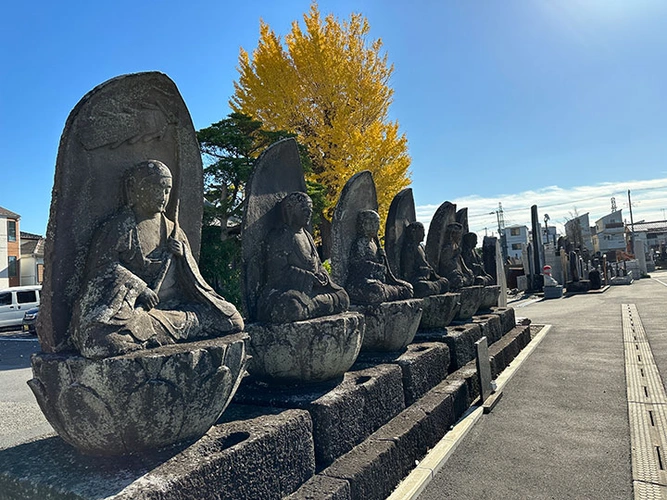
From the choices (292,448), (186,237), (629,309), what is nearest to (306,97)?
(629,309)

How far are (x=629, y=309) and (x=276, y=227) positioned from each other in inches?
543

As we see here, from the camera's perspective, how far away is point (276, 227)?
3574 millimetres

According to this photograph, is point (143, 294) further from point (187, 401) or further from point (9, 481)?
point (9, 481)

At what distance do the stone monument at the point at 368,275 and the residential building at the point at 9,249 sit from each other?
26163mm

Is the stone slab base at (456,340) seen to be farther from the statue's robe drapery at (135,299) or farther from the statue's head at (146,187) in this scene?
the statue's head at (146,187)

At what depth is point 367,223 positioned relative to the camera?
460 cm

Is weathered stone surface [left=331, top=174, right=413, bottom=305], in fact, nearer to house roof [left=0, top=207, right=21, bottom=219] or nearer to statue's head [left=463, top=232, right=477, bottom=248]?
statue's head [left=463, top=232, right=477, bottom=248]

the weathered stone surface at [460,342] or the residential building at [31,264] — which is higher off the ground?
the residential building at [31,264]

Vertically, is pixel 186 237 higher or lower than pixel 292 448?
higher

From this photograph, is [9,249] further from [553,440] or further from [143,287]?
[553,440]

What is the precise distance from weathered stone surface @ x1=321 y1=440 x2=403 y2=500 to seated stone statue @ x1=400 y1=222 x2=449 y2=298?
2.64 metres

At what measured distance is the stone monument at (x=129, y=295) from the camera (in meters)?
1.89

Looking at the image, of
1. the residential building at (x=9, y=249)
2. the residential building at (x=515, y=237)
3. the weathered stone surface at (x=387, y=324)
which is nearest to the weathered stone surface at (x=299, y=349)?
the weathered stone surface at (x=387, y=324)

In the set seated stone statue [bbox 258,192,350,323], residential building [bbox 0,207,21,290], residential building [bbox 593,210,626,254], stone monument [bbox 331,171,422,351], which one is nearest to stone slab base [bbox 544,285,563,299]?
stone monument [bbox 331,171,422,351]
